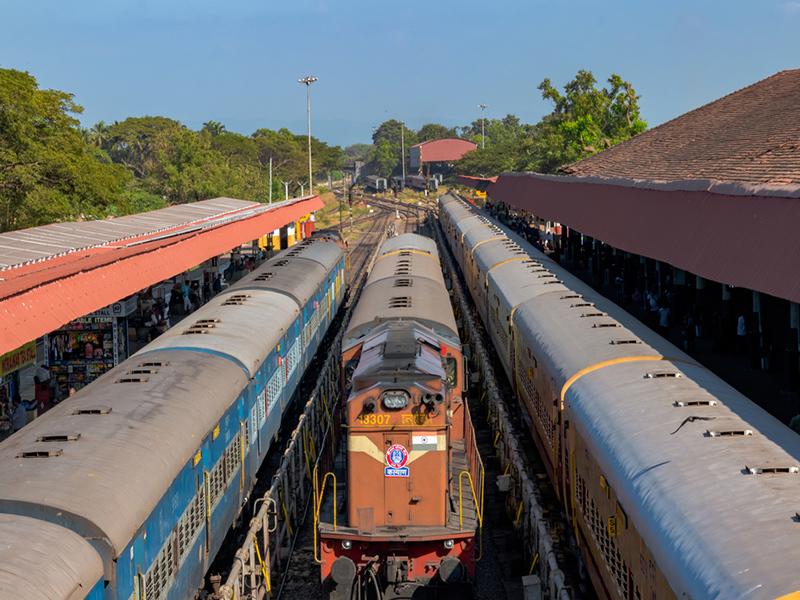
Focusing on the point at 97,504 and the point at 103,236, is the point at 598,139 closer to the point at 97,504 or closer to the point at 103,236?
the point at 103,236

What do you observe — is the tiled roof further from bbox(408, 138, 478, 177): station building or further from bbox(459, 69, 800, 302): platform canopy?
bbox(408, 138, 478, 177): station building

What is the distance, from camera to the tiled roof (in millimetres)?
19953

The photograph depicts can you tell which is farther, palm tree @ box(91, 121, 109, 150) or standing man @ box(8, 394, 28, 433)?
palm tree @ box(91, 121, 109, 150)

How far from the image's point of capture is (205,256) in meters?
26.0

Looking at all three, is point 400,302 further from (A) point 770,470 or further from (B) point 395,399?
(A) point 770,470

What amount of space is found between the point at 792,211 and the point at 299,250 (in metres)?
20.1

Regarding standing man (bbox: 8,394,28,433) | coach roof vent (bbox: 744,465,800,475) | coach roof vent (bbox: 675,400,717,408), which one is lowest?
standing man (bbox: 8,394,28,433)

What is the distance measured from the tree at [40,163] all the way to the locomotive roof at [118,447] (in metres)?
25.1

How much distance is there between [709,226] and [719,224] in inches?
17.9

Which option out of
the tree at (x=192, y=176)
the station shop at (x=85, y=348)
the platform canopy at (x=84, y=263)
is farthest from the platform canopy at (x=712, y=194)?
the tree at (x=192, y=176)

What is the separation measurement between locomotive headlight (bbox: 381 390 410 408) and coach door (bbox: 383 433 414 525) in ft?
1.69

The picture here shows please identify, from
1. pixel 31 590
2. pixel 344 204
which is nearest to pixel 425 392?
pixel 31 590

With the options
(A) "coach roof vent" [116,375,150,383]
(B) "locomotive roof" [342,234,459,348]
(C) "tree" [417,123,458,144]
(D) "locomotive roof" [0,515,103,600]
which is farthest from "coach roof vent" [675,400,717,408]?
(C) "tree" [417,123,458,144]

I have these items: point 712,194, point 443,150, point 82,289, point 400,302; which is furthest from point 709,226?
point 443,150
